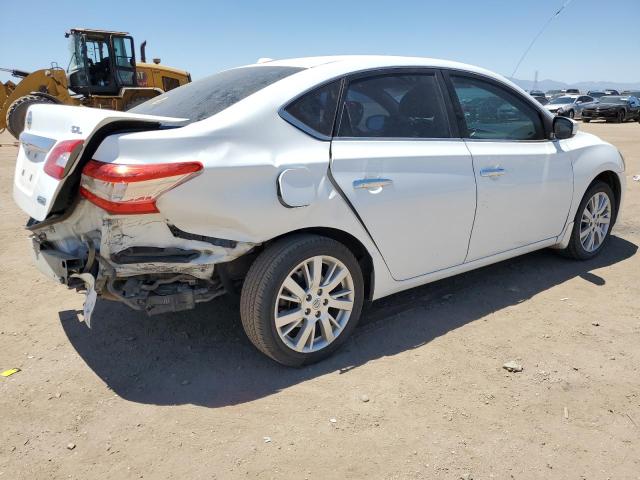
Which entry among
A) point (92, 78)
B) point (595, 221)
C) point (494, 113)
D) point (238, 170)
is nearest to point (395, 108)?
point (494, 113)

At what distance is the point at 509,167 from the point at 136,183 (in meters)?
2.52

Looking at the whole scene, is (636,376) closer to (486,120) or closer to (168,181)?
(486,120)

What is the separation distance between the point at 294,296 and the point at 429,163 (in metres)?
1.18

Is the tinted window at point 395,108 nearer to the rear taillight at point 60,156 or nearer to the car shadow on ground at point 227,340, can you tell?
the car shadow on ground at point 227,340

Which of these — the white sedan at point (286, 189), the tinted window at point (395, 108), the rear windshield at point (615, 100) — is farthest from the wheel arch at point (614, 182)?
the rear windshield at point (615, 100)

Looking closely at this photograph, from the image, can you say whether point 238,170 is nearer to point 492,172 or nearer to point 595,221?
point 492,172

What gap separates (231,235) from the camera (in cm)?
259

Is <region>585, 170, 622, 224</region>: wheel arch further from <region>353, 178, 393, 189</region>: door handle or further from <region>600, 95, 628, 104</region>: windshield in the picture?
<region>600, 95, 628, 104</region>: windshield

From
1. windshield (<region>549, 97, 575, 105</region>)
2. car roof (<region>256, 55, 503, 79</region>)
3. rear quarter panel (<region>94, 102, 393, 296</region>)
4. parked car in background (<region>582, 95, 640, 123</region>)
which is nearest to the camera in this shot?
rear quarter panel (<region>94, 102, 393, 296</region>)

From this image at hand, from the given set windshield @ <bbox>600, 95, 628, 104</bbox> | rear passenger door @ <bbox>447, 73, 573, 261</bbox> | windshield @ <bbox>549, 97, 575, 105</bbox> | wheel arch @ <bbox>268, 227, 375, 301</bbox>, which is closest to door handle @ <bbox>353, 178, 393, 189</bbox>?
wheel arch @ <bbox>268, 227, 375, 301</bbox>

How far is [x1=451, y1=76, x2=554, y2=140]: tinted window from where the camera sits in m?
3.55

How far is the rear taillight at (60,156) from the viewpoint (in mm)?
2485

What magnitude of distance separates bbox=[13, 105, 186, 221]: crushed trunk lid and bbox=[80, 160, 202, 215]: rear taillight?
0.23 meters

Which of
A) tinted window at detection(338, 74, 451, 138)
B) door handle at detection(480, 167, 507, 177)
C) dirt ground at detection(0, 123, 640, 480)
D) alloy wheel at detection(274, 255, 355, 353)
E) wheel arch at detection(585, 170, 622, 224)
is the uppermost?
tinted window at detection(338, 74, 451, 138)
